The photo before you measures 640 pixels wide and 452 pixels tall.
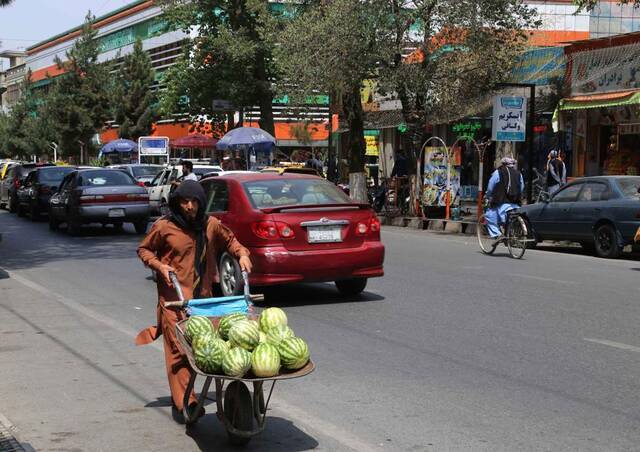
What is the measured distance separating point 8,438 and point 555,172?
19.8 m

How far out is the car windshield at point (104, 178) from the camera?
2156cm

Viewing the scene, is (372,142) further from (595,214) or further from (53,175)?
(595,214)

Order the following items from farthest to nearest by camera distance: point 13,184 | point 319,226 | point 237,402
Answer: point 13,184
point 319,226
point 237,402

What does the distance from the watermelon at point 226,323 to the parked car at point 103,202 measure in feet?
53.6

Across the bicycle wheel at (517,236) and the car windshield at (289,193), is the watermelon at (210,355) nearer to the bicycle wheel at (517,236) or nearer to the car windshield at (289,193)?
the car windshield at (289,193)

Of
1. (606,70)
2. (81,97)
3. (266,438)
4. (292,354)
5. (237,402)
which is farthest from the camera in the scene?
(81,97)

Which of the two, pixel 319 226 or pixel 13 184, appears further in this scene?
pixel 13 184

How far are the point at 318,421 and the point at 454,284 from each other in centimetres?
685

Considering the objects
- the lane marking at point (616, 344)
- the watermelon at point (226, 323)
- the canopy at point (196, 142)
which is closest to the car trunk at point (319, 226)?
A: the lane marking at point (616, 344)

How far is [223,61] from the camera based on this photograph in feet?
128

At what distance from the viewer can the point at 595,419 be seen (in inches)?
235

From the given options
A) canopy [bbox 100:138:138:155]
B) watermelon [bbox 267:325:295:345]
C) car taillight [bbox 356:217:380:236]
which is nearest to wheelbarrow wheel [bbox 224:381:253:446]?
watermelon [bbox 267:325:295:345]

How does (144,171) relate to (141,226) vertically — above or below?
above

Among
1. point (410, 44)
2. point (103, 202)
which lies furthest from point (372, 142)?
point (103, 202)
